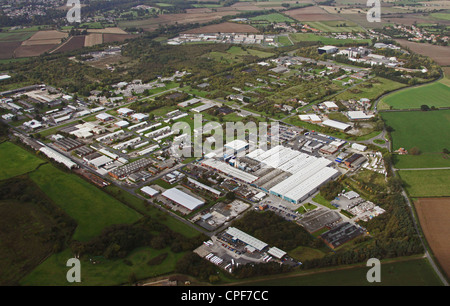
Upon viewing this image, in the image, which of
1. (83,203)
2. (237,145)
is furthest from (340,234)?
(83,203)

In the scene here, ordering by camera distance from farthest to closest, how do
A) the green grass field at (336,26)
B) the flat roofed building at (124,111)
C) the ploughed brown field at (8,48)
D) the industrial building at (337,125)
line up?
1. the green grass field at (336,26)
2. the ploughed brown field at (8,48)
3. the flat roofed building at (124,111)
4. the industrial building at (337,125)

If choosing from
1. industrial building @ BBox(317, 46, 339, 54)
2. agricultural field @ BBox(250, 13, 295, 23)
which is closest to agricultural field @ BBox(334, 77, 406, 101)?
industrial building @ BBox(317, 46, 339, 54)

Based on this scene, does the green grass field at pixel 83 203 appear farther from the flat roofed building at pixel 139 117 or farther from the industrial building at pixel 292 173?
the flat roofed building at pixel 139 117

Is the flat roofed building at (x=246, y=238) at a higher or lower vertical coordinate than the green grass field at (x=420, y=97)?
lower

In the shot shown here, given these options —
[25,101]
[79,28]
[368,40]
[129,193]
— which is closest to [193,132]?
[129,193]

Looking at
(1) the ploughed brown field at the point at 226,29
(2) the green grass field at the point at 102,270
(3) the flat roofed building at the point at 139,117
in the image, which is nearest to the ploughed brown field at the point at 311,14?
(1) the ploughed brown field at the point at 226,29

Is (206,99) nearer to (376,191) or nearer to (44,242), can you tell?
(376,191)
